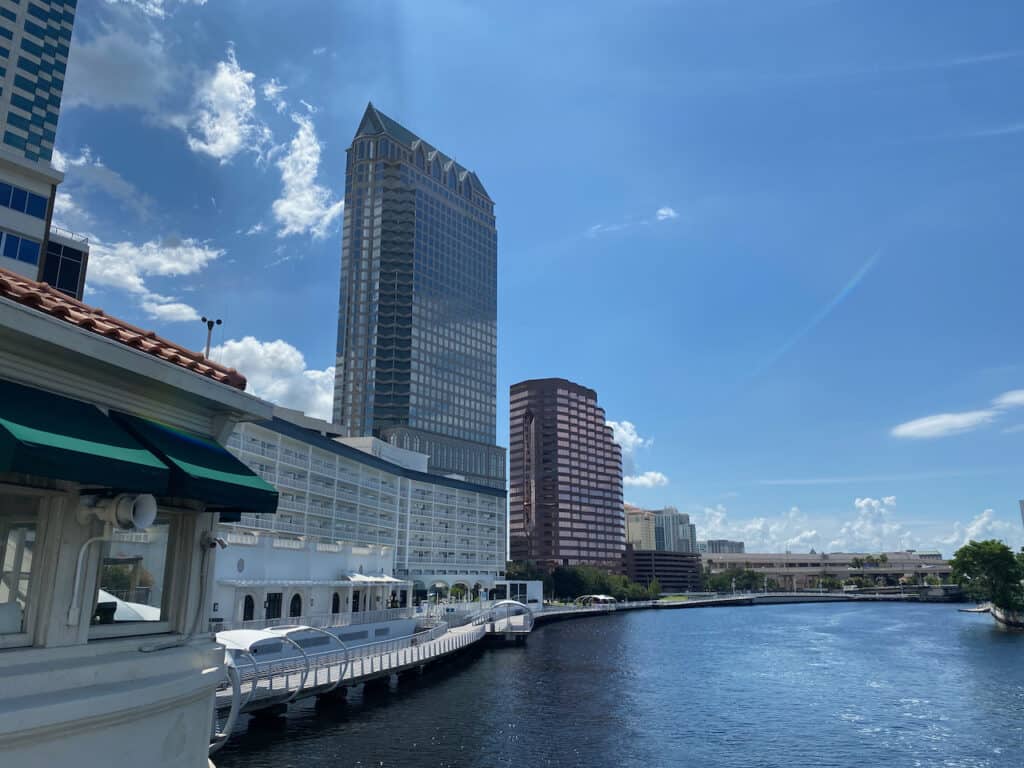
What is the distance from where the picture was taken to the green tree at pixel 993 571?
404 ft

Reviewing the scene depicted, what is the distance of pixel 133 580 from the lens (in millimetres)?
8008

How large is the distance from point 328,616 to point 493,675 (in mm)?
15717

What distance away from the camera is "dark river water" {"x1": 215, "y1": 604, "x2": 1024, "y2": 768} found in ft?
112

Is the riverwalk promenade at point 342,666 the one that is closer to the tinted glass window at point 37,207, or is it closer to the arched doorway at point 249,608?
the arched doorway at point 249,608

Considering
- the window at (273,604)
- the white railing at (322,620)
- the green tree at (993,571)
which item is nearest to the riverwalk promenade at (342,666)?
the white railing at (322,620)

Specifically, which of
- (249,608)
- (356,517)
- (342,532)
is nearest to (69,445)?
(249,608)

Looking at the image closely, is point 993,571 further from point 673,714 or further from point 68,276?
point 68,276

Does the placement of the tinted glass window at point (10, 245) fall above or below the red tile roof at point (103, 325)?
above

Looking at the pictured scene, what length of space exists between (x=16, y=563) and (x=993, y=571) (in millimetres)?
156557

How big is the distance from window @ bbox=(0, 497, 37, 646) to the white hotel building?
42.3 meters

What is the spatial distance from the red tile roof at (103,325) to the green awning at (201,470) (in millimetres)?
861

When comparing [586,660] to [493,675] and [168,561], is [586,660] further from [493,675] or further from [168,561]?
[168,561]

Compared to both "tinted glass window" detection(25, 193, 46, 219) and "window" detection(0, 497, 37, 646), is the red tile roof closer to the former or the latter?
"window" detection(0, 497, 37, 646)

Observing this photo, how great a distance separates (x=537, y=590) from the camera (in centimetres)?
15075
